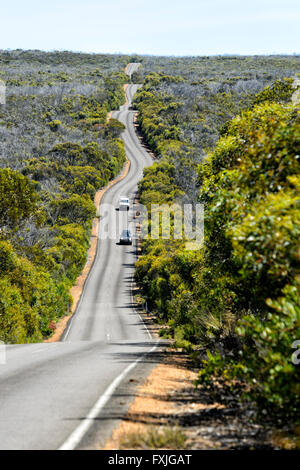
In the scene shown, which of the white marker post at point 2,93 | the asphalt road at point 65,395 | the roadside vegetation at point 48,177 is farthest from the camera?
the white marker post at point 2,93

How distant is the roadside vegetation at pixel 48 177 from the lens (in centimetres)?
3325

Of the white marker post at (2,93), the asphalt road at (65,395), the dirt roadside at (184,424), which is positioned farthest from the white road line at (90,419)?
the white marker post at (2,93)

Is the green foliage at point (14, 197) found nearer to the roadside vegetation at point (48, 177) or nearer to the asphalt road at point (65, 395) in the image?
the roadside vegetation at point (48, 177)

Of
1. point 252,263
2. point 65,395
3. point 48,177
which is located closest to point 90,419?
point 65,395

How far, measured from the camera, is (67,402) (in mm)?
9758

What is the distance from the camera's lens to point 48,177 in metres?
75.6

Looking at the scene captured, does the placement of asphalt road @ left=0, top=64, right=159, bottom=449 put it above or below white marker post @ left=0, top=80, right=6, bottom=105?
below

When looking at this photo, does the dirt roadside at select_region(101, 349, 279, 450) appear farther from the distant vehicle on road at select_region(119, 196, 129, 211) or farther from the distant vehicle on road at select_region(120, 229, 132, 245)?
the distant vehicle on road at select_region(119, 196, 129, 211)

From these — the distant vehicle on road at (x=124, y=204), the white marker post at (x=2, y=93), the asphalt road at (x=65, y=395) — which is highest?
the white marker post at (x=2, y=93)

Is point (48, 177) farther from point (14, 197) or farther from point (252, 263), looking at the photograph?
point (252, 263)

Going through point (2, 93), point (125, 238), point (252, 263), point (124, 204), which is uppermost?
point (2, 93)

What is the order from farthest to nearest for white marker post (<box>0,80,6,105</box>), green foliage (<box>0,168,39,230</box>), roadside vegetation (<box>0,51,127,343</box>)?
1. white marker post (<box>0,80,6,105</box>)
2. roadside vegetation (<box>0,51,127,343</box>)
3. green foliage (<box>0,168,39,230</box>)

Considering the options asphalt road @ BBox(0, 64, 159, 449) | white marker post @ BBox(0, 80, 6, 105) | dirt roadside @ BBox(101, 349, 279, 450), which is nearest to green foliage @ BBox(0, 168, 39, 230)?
asphalt road @ BBox(0, 64, 159, 449)

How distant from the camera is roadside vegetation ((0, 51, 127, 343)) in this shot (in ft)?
109
